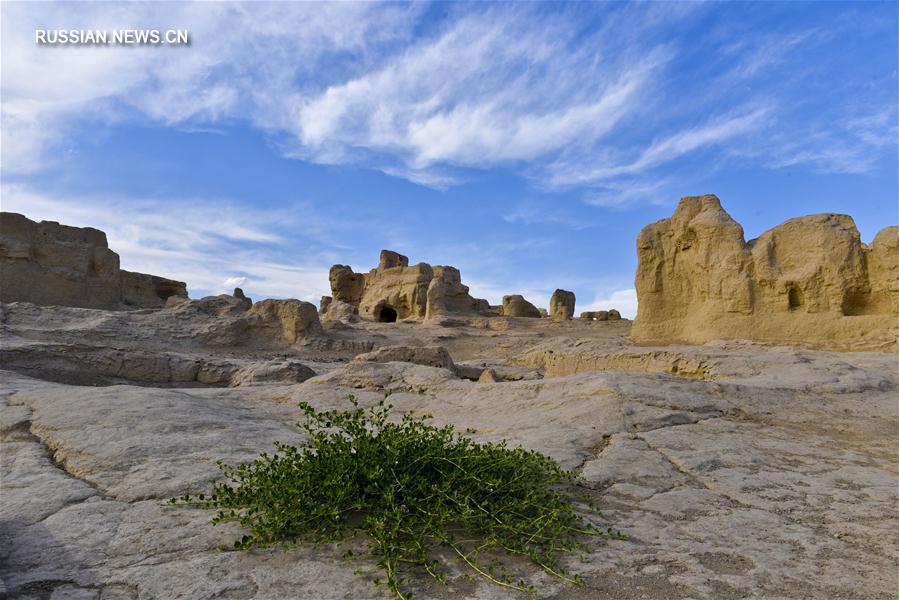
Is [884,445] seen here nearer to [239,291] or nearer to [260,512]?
[260,512]

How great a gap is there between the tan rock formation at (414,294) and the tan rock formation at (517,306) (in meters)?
3.30

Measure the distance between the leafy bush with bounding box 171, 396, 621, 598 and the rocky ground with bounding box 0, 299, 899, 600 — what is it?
0.08 meters

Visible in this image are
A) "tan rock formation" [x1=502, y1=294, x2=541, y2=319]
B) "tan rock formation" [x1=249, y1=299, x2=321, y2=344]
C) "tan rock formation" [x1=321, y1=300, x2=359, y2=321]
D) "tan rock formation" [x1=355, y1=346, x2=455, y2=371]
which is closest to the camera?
"tan rock formation" [x1=355, y1=346, x2=455, y2=371]

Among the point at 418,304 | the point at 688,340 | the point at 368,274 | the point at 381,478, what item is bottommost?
the point at 381,478

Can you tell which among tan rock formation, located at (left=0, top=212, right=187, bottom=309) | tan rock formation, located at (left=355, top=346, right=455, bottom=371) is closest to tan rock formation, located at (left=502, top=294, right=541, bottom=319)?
tan rock formation, located at (left=0, top=212, right=187, bottom=309)

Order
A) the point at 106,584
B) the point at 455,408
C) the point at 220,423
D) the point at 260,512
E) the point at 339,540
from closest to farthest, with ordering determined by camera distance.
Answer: the point at 106,584 → the point at 339,540 → the point at 260,512 → the point at 220,423 → the point at 455,408

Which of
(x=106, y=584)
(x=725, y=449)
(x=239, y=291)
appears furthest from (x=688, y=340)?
(x=239, y=291)

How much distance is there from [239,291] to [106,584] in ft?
99.4

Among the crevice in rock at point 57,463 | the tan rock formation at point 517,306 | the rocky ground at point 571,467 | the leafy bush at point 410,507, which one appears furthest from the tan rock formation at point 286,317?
the tan rock formation at point 517,306

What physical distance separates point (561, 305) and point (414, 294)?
30.9 feet

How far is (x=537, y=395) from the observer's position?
14.5ft

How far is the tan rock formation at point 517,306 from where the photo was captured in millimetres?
31172

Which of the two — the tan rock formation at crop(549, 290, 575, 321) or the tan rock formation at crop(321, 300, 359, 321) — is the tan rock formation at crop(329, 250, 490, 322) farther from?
the tan rock formation at crop(549, 290, 575, 321)

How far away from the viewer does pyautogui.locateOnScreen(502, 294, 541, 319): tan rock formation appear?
3117 centimetres
